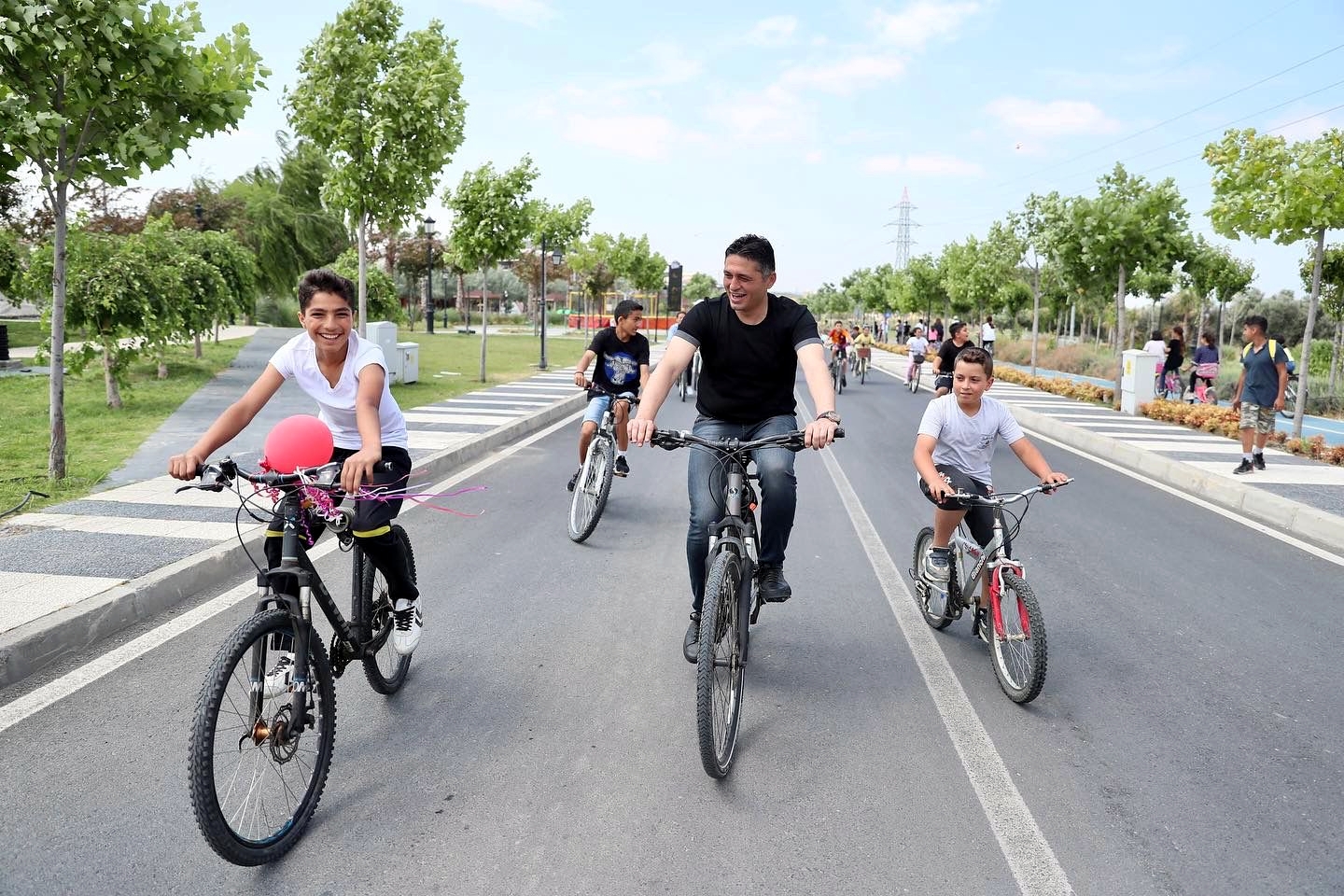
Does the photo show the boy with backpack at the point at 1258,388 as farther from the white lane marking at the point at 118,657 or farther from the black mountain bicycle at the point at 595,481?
the white lane marking at the point at 118,657

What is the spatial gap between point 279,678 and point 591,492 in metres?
4.52

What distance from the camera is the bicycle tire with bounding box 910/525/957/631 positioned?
5.17 m

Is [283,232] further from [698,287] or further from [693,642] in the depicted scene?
[698,287]

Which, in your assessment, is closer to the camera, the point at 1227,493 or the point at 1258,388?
the point at 1227,493

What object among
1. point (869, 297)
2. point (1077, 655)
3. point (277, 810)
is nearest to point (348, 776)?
point (277, 810)

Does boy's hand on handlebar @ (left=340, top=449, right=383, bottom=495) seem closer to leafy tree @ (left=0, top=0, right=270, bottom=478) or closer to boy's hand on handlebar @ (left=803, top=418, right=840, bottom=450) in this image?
boy's hand on handlebar @ (left=803, top=418, right=840, bottom=450)

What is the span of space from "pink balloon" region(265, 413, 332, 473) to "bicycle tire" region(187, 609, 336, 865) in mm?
483

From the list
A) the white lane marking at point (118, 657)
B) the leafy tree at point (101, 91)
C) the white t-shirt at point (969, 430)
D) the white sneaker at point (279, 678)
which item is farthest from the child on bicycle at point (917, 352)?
the white sneaker at point (279, 678)

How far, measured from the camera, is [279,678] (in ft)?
9.91

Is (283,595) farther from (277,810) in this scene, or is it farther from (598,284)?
(598,284)

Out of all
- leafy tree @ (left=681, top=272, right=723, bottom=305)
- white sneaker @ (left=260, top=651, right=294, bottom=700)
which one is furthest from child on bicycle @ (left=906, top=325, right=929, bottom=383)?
leafy tree @ (left=681, top=272, right=723, bottom=305)

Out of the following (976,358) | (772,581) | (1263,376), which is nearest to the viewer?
(772,581)

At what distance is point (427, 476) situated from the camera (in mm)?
9734

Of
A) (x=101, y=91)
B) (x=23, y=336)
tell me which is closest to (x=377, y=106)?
(x=101, y=91)
